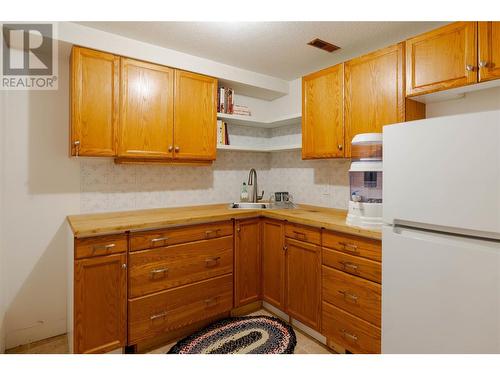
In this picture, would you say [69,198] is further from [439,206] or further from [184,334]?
[439,206]

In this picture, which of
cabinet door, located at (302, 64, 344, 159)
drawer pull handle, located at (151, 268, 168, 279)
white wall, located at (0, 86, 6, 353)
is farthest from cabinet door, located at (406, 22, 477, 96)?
white wall, located at (0, 86, 6, 353)

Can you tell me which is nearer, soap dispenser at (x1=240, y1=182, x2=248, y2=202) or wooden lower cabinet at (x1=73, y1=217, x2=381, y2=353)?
wooden lower cabinet at (x1=73, y1=217, x2=381, y2=353)

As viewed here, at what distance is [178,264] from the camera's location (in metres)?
2.07

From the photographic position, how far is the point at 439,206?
1.33 m

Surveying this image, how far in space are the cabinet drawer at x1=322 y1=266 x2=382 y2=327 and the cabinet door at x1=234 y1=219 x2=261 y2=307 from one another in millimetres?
704

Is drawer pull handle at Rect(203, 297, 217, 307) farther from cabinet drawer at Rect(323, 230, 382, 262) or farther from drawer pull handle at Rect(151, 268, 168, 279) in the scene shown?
cabinet drawer at Rect(323, 230, 382, 262)

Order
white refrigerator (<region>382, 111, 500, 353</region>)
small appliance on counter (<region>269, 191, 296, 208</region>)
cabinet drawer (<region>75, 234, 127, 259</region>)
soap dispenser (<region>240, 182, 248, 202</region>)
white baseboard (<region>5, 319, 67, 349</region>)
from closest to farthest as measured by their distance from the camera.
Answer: white refrigerator (<region>382, 111, 500, 353</region>) < cabinet drawer (<region>75, 234, 127, 259</region>) < white baseboard (<region>5, 319, 67, 349</region>) < small appliance on counter (<region>269, 191, 296, 208</region>) < soap dispenser (<region>240, 182, 248, 202</region>)

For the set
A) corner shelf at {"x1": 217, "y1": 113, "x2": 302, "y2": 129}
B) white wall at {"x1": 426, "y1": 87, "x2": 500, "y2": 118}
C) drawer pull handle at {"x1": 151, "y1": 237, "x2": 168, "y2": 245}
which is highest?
corner shelf at {"x1": 217, "y1": 113, "x2": 302, "y2": 129}

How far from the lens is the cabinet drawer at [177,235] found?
1905mm

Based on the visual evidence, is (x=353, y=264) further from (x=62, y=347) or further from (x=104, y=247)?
(x=62, y=347)

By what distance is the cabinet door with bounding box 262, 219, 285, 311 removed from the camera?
238 centimetres

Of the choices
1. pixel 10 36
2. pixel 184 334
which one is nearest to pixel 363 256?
pixel 184 334

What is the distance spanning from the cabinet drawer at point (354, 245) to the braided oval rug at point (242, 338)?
805mm

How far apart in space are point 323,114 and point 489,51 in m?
1.14
